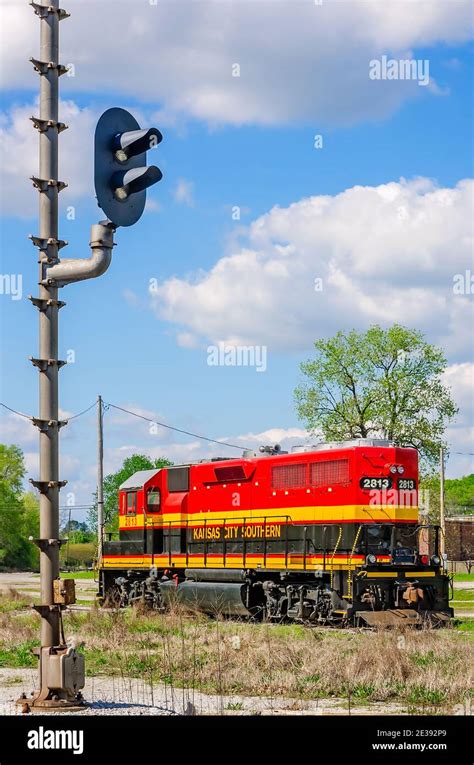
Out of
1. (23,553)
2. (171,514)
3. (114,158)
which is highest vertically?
(114,158)

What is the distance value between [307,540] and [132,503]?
337 inches

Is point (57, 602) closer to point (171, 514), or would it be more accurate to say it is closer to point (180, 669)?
point (180, 669)

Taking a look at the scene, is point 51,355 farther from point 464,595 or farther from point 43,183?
point 464,595

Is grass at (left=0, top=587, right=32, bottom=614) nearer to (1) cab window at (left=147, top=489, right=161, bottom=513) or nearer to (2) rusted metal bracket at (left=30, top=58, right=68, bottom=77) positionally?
(1) cab window at (left=147, top=489, right=161, bottom=513)

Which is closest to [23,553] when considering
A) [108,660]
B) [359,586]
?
[359,586]

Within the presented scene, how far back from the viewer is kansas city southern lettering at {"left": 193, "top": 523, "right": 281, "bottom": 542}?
2578 centimetres

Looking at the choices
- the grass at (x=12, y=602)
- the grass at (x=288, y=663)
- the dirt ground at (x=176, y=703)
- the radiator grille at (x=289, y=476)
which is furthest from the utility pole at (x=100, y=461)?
the dirt ground at (x=176, y=703)

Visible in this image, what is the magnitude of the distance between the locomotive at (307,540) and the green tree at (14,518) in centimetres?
6702

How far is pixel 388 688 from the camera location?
11.9 m

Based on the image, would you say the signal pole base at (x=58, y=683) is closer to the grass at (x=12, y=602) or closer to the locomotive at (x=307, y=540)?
the locomotive at (x=307, y=540)

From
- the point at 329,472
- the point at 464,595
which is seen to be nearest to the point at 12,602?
the point at 329,472

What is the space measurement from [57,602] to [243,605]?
649 inches

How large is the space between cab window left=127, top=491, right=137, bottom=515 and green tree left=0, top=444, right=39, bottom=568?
208 feet

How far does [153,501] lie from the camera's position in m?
30.6
